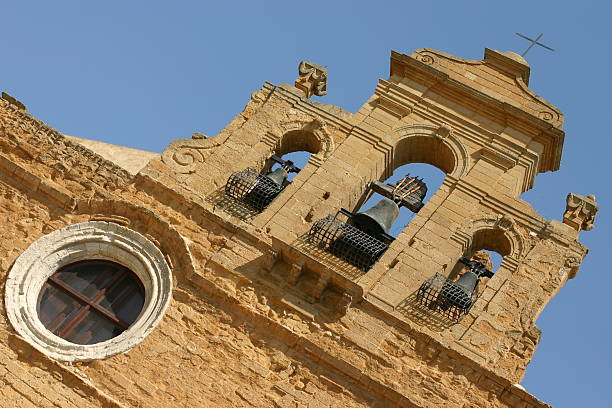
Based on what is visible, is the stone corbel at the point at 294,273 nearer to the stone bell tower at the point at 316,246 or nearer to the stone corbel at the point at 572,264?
the stone bell tower at the point at 316,246

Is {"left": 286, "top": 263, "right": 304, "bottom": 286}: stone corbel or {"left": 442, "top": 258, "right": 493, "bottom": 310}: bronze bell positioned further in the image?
{"left": 442, "top": 258, "right": 493, "bottom": 310}: bronze bell

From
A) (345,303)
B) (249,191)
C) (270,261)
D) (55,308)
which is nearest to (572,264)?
(345,303)

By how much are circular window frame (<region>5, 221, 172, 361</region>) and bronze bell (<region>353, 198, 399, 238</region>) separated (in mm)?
2853

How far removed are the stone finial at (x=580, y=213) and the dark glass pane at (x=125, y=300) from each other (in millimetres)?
5961

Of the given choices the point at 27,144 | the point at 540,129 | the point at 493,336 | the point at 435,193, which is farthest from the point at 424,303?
the point at 27,144

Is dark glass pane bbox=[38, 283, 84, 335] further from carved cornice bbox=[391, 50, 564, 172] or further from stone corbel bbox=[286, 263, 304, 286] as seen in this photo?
carved cornice bbox=[391, 50, 564, 172]

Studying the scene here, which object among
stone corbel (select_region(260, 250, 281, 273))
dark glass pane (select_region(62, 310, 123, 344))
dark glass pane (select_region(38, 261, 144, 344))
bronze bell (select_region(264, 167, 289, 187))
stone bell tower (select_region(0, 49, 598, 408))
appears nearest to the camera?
stone bell tower (select_region(0, 49, 598, 408))

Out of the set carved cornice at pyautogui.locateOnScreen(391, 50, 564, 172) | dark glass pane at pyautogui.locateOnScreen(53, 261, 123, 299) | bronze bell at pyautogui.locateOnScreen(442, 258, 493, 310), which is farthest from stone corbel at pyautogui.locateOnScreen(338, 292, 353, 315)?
carved cornice at pyautogui.locateOnScreen(391, 50, 564, 172)

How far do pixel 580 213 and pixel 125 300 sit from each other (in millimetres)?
6374

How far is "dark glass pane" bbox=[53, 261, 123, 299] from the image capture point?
16469mm

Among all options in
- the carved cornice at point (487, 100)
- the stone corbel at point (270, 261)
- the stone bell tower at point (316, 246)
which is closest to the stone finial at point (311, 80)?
the stone bell tower at point (316, 246)

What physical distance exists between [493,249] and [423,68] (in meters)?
3.02

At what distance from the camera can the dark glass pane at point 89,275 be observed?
1647 centimetres

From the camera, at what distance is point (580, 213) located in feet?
58.7
